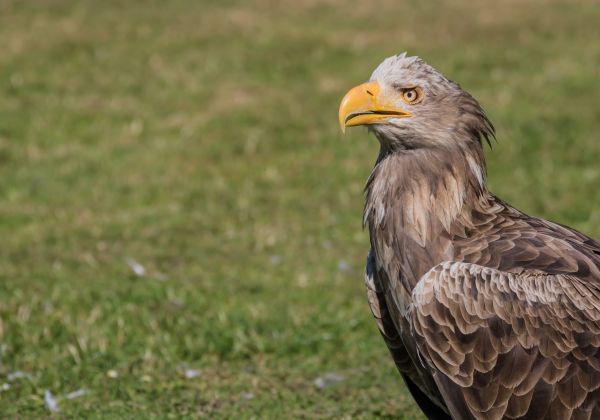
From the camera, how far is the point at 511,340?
608 cm

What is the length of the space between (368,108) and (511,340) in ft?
5.61

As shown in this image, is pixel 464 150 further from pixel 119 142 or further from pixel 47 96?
pixel 47 96

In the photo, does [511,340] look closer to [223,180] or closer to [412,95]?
[412,95]

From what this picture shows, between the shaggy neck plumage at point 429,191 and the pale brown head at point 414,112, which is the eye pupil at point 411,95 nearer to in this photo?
the pale brown head at point 414,112

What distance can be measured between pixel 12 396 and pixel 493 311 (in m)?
4.08

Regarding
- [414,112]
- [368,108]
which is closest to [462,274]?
[414,112]

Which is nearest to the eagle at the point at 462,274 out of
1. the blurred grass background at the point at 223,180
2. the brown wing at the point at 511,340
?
the brown wing at the point at 511,340

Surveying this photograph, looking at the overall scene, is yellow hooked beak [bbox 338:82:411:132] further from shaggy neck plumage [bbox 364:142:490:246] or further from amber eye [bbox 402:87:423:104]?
shaggy neck plumage [bbox 364:142:490:246]

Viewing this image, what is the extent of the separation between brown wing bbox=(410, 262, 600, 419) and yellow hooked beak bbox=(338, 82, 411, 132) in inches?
43.5

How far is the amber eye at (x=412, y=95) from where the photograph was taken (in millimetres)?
6729

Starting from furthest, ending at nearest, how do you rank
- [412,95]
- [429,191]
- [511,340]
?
[412,95]
[429,191]
[511,340]

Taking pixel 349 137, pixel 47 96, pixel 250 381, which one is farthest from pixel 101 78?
pixel 250 381

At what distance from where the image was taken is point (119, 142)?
638 inches

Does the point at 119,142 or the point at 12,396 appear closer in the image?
the point at 12,396
